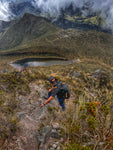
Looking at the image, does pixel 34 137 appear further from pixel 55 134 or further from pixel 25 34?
pixel 25 34

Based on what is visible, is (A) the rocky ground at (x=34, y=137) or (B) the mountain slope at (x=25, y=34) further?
(B) the mountain slope at (x=25, y=34)

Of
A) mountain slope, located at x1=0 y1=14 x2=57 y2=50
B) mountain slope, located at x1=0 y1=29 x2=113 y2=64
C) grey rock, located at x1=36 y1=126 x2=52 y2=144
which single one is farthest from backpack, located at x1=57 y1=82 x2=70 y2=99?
mountain slope, located at x1=0 y1=14 x2=57 y2=50

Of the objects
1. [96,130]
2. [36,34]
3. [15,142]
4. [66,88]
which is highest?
[36,34]

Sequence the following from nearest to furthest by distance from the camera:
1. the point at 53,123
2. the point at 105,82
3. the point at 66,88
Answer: the point at 53,123, the point at 66,88, the point at 105,82

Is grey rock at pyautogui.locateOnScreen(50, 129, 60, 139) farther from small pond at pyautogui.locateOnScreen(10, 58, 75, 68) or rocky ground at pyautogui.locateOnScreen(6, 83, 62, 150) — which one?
small pond at pyautogui.locateOnScreen(10, 58, 75, 68)

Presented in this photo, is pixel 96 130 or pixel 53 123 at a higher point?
pixel 96 130

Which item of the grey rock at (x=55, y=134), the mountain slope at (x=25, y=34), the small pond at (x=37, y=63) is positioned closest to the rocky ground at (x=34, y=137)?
the grey rock at (x=55, y=134)

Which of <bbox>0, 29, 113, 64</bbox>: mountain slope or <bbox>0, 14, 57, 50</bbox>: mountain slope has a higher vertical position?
<bbox>0, 14, 57, 50</bbox>: mountain slope

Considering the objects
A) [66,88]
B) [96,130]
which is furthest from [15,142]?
[66,88]

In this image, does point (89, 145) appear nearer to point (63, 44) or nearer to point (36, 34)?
point (63, 44)

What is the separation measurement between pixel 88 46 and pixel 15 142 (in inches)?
4768

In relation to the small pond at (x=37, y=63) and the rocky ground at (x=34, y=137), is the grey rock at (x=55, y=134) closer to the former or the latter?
the rocky ground at (x=34, y=137)

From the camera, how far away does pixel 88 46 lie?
111 metres

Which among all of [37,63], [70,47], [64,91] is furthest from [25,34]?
[64,91]
